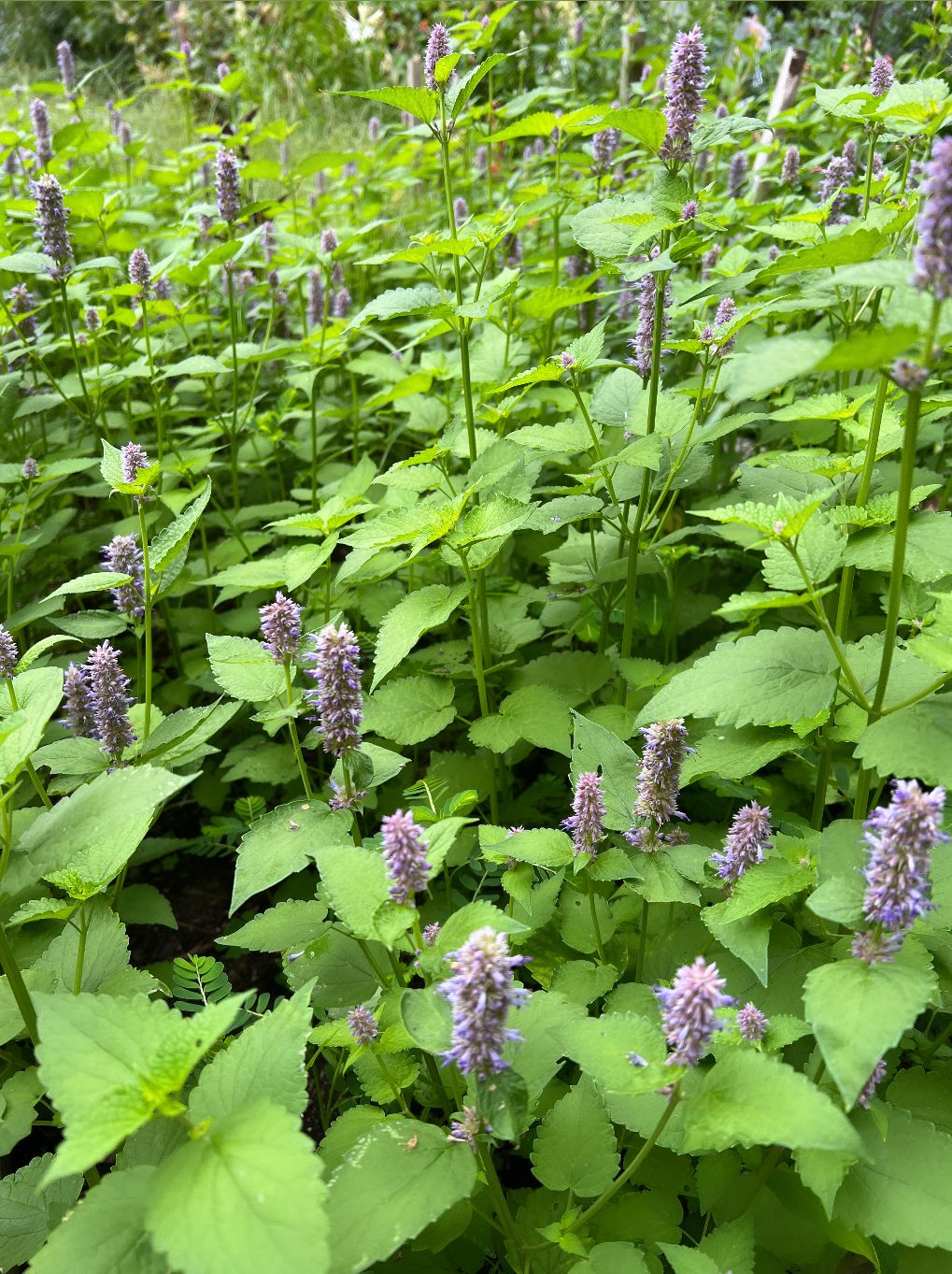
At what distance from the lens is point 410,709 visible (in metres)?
2.55

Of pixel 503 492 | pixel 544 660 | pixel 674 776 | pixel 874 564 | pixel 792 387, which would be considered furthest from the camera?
pixel 792 387

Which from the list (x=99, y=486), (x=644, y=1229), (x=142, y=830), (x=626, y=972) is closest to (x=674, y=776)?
(x=626, y=972)

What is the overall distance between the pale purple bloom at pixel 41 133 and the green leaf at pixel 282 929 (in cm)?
434

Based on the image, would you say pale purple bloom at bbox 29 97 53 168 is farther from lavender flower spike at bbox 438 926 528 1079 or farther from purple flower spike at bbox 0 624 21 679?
lavender flower spike at bbox 438 926 528 1079

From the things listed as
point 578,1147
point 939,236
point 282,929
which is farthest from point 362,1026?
point 939,236

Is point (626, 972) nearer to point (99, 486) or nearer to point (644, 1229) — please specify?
point (644, 1229)

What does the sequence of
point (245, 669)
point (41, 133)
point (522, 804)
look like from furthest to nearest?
point (41, 133) → point (522, 804) → point (245, 669)

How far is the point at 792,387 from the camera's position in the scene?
11.3 feet

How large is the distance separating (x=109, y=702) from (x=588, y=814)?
1.25 m

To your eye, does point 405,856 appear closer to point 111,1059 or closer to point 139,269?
point 111,1059

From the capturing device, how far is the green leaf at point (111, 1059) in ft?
4.01

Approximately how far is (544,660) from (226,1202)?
6.33ft

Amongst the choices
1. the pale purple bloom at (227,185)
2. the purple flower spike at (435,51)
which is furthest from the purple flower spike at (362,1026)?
the pale purple bloom at (227,185)

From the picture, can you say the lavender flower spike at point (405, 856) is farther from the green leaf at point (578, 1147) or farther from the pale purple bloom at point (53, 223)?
the pale purple bloom at point (53, 223)
